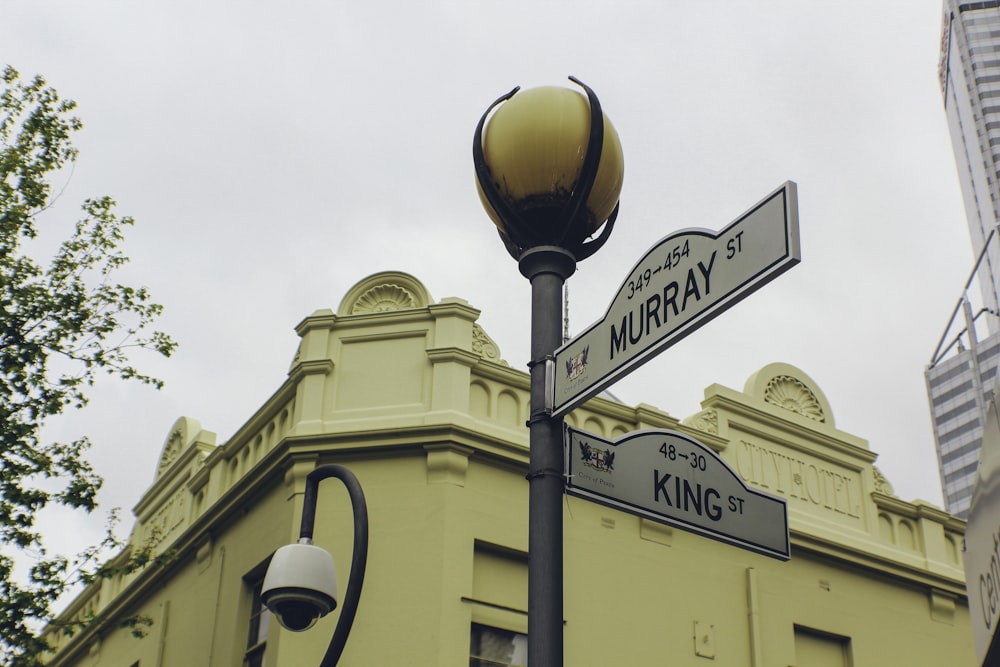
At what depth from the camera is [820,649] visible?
14.4m

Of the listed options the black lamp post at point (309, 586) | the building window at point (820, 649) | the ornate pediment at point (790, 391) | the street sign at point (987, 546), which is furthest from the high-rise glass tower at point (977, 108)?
the black lamp post at point (309, 586)

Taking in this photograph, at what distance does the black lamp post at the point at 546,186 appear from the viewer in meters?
5.11

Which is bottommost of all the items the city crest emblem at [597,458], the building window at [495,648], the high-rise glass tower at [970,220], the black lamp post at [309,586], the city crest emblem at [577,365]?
the black lamp post at [309,586]

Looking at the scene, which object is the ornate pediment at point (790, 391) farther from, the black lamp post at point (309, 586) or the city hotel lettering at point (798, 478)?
the black lamp post at point (309, 586)

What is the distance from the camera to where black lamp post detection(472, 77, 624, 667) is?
5.11 meters

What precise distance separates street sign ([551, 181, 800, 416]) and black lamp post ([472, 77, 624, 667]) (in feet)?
0.76

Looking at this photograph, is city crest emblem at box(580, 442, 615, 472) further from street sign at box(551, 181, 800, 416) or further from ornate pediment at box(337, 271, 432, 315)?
ornate pediment at box(337, 271, 432, 315)

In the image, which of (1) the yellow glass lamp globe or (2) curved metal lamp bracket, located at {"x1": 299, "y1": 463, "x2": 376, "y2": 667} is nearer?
(1) the yellow glass lamp globe

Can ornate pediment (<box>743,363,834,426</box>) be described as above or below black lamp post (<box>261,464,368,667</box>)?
above

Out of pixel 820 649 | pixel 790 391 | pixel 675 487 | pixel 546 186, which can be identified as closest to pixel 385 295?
pixel 790 391

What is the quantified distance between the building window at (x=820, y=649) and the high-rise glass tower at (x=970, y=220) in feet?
349

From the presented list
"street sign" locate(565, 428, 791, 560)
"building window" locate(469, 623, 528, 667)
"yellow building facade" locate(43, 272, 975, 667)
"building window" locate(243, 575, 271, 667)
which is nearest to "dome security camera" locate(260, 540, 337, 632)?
"street sign" locate(565, 428, 791, 560)

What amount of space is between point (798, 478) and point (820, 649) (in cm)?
220

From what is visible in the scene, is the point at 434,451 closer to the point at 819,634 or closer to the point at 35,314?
the point at 35,314
